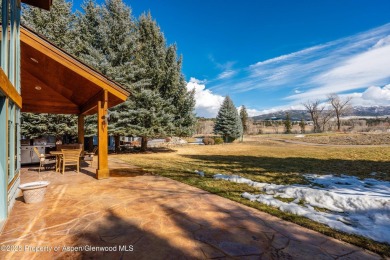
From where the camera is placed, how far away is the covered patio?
537 centimetres

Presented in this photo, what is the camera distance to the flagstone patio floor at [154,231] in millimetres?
2453

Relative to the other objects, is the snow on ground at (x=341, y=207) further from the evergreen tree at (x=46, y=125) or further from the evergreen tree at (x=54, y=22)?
the evergreen tree at (x=54, y=22)

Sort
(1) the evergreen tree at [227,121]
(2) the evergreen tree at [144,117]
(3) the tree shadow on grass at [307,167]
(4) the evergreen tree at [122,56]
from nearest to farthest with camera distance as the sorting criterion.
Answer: (3) the tree shadow on grass at [307,167]
(4) the evergreen tree at [122,56]
(2) the evergreen tree at [144,117]
(1) the evergreen tree at [227,121]

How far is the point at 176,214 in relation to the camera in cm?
362

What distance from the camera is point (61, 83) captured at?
7230 mm

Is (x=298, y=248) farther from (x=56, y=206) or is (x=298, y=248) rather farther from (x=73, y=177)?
(x=73, y=177)

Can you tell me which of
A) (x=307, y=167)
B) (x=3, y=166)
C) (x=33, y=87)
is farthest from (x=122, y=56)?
(x=307, y=167)

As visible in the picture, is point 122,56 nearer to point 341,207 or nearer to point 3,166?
point 3,166

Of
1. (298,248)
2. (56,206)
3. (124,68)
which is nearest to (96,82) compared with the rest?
(56,206)

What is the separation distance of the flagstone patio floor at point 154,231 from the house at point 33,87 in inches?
32.9

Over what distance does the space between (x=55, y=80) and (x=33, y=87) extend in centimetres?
181

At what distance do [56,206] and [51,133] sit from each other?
38.7ft

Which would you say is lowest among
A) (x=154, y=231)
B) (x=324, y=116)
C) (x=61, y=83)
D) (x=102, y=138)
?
(x=154, y=231)

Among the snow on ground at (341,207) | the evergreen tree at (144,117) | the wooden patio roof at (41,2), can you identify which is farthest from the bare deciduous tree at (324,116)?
the wooden patio roof at (41,2)
